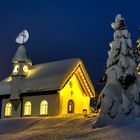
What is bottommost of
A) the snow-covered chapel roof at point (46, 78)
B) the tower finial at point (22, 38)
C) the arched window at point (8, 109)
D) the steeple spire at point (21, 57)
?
the arched window at point (8, 109)

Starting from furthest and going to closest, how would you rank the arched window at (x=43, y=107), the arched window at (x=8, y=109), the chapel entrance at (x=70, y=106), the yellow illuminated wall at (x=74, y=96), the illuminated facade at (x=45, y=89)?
the arched window at (x=8, y=109), the chapel entrance at (x=70, y=106), the arched window at (x=43, y=107), the yellow illuminated wall at (x=74, y=96), the illuminated facade at (x=45, y=89)

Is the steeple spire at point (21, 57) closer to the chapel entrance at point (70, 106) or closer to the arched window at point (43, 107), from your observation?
the arched window at point (43, 107)

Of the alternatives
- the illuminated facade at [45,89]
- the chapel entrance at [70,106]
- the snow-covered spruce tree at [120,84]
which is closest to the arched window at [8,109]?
the illuminated facade at [45,89]

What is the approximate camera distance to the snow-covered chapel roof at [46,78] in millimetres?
37062

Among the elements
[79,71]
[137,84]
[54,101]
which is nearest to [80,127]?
[137,84]

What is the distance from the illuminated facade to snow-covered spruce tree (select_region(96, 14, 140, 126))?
55.7 feet

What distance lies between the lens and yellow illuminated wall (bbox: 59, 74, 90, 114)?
3719 centimetres

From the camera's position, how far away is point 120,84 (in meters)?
19.4

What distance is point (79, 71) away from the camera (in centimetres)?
3966

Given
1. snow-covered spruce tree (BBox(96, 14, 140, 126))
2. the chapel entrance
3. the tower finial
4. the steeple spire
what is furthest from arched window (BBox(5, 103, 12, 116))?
snow-covered spruce tree (BBox(96, 14, 140, 126))

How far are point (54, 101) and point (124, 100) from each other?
18.8 metres

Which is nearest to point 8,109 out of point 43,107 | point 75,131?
point 43,107

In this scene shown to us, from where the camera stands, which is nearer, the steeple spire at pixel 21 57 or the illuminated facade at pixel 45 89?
the illuminated facade at pixel 45 89

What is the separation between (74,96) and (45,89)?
4.09 meters
